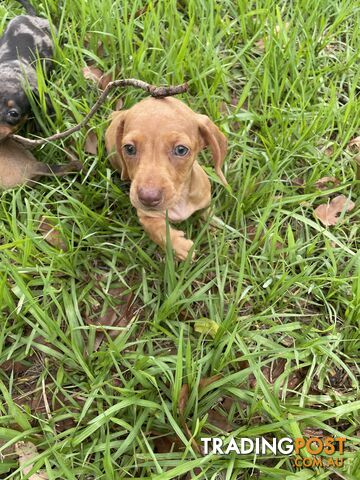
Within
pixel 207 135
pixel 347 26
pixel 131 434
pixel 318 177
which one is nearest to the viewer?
pixel 131 434

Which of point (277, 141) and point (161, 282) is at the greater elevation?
point (277, 141)

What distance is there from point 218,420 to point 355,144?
6.58 ft

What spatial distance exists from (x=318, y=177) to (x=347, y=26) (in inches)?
57.0

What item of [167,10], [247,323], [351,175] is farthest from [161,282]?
[167,10]

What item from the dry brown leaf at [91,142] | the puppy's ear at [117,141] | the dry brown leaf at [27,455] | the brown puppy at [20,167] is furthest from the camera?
the dry brown leaf at [91,142]

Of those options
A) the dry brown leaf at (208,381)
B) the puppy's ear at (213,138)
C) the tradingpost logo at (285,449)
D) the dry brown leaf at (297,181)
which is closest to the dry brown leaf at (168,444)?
the tradingpost logo at (285,449)

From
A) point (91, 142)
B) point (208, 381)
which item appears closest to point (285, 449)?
point (208, 381)

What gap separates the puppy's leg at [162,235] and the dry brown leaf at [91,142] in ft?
2.23

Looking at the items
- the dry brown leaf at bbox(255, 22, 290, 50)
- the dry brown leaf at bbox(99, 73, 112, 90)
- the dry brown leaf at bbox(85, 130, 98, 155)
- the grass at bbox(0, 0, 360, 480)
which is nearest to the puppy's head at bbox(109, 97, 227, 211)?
the grass at bbox(0, 0, 360, 480)

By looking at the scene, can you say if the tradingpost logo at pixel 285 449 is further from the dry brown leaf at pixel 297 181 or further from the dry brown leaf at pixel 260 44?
the dry brown leaf at pixel 260 44

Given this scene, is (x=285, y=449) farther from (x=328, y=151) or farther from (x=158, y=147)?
(x=328, y=151)

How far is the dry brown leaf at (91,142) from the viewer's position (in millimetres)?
3031

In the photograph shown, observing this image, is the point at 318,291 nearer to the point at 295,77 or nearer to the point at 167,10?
the point at 295,77

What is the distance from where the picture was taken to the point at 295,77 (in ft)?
10.8
